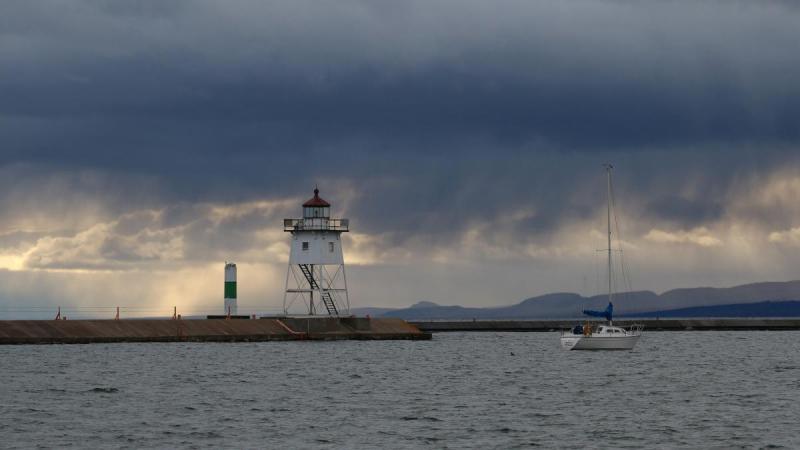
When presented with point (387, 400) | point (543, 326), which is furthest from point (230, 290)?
point (543, 326)

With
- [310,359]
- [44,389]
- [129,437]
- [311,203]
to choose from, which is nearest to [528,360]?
[310,359]

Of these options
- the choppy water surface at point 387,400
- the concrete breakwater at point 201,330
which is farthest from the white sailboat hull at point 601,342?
the concrete breakwater at point 201,330

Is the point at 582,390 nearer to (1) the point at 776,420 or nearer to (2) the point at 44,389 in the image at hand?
(1) the point at 776,420

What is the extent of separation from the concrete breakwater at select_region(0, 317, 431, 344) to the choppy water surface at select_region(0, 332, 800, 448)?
163 centimetres

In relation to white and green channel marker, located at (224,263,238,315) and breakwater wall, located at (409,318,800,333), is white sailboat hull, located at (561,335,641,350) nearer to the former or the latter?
white and green channel marker, located at (224,263,238,315)

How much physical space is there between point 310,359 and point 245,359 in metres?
4.63

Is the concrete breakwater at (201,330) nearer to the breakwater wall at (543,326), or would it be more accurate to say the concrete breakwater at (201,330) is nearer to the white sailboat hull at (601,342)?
the white sailboat hull at (601,342)

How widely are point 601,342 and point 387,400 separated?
45.9m

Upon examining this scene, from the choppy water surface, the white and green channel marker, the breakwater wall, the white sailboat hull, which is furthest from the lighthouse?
the breakwater wall

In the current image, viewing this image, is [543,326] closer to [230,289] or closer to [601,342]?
[601,342]

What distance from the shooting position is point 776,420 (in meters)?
50.8

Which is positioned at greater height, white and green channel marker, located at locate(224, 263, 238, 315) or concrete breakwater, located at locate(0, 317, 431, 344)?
white and green channel marker, located at locate(224, 263, 238, 315)

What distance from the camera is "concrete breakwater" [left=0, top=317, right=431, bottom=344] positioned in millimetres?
90750

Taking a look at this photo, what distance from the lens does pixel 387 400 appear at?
59062mm
